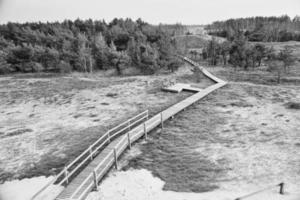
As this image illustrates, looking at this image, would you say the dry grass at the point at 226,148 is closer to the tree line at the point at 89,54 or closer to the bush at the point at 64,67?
the tree line at the point at 89,54

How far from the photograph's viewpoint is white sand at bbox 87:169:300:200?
630 centimetres

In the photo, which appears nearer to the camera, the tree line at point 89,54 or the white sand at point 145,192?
the white sand at point 145,192

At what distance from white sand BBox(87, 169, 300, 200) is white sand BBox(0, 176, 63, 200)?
112 cm

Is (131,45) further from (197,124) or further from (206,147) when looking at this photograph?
(206,147)

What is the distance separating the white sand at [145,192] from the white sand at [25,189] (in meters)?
1.12

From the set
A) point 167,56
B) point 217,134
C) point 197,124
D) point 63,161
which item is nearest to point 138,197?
point 63,161

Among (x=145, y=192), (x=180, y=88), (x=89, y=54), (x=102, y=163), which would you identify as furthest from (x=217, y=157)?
(x=89, y=54)

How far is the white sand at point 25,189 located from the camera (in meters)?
6.59

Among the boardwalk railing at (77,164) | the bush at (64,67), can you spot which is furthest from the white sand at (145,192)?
→ the bush at (64,67)

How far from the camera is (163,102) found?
51.5 feet

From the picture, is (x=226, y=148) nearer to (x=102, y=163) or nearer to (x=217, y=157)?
(x=217, y=157)

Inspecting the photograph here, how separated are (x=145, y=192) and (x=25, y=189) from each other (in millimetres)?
3677

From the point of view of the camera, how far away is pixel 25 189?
705cm

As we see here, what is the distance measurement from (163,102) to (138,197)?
9635mm
